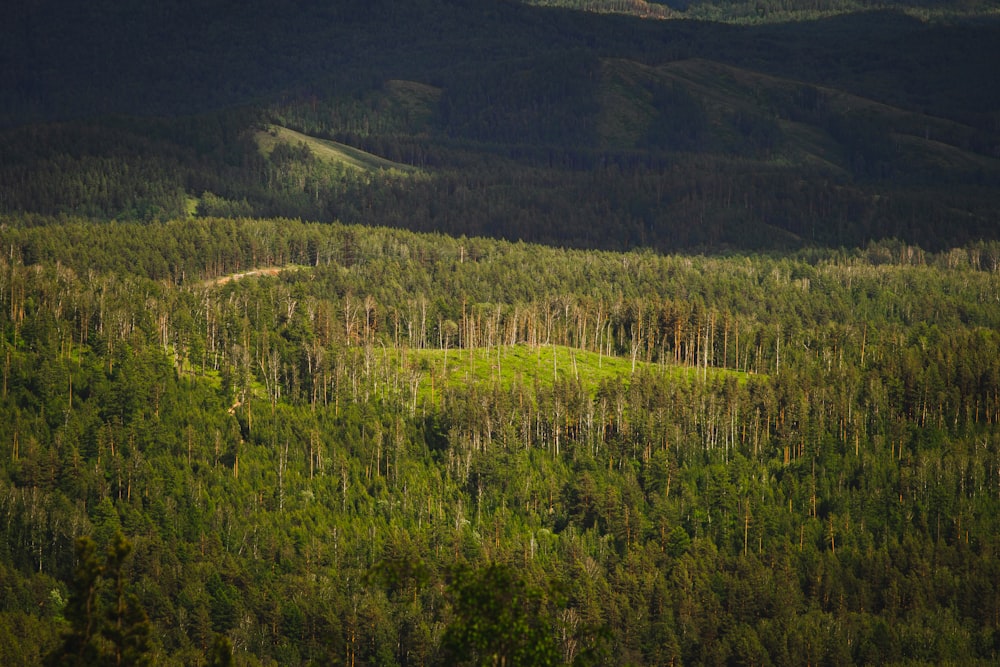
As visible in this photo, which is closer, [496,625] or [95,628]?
[496,625]

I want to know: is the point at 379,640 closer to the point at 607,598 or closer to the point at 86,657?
the point at 607,598

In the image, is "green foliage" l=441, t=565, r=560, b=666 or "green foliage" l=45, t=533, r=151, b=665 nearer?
"green foliage" l=45, t=533, r=151, b=665

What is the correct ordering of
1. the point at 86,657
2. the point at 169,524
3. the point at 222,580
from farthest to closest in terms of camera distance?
the point at 169,524
the point at 222,580
the point at 86,657

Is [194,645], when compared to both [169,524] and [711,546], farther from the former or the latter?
[711,546]

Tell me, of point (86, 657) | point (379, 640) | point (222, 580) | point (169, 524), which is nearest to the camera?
point (86, 657)

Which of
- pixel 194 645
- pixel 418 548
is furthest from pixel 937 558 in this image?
pixel 194 645

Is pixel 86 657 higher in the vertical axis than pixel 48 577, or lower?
higher

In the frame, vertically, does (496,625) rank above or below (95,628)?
above

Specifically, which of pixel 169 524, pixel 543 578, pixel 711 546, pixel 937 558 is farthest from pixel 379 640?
pixel 937 558

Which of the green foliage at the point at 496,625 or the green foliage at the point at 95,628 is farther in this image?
the green foliage at the point at 496,625

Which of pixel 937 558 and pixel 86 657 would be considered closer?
pixel 86 657
